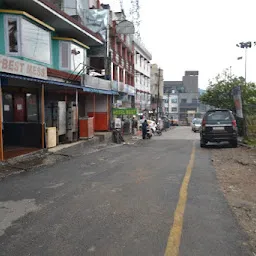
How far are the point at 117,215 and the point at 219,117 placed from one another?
11.3m

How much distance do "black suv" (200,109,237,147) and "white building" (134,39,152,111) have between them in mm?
28374

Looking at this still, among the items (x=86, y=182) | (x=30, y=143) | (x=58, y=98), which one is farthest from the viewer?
(x=58, y=98)

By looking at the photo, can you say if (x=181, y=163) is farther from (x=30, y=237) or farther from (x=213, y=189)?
(x=30, y=237)

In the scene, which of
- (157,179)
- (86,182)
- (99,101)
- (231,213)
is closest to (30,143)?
(86,182)

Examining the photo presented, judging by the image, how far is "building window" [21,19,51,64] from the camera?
14375 mm

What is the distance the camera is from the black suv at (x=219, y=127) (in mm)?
14977

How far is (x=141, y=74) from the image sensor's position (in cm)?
4897

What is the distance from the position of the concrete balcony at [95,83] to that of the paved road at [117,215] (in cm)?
1068

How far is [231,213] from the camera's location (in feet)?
17.4

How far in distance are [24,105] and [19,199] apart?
35.2 feet

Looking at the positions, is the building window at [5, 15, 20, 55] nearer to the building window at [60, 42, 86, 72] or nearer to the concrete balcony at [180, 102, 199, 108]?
the building window at [60, 42, 86, 72]

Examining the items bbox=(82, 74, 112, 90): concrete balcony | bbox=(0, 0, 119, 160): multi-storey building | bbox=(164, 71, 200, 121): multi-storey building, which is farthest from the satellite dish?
bbox=(164, 71, 200, 121): multi-storey building

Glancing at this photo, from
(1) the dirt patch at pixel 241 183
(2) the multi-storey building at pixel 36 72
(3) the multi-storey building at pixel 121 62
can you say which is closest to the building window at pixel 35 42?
(2) the multi-storey building at pixel 36 72

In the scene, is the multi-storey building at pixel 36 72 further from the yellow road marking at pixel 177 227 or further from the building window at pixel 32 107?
the yellow road marking at pixel 177 227
